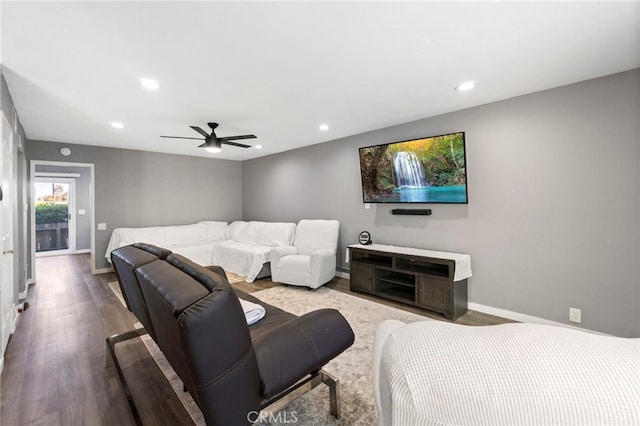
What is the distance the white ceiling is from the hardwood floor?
2434mm

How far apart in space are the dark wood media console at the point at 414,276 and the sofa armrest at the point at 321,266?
364mm

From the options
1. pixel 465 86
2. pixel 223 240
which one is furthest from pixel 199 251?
pixel 465 86

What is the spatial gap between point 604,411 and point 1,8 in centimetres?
290

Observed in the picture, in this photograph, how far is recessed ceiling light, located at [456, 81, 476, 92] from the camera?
260cm

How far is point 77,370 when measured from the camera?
2191 millimetres

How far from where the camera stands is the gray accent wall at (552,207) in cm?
241

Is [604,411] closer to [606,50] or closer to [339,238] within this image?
[606,50]

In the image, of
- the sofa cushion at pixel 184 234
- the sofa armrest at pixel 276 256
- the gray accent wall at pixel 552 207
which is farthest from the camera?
the sofa cushion at pixel 184 234

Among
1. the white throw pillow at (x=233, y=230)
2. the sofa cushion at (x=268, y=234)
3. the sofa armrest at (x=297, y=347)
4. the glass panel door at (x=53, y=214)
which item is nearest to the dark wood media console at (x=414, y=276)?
the sofa cushion at (x=268, y=234)

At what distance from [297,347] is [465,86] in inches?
110

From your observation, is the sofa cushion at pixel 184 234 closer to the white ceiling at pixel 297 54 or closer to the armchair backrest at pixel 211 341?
the white ceiling at pixel 297 54

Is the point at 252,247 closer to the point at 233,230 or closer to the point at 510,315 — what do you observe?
the point at 233,230

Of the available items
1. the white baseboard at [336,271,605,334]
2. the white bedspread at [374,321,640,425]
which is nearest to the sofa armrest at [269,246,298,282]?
the white baseboard at [336,271,605,334]

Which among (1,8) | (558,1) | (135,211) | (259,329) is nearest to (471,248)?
(558,1)
